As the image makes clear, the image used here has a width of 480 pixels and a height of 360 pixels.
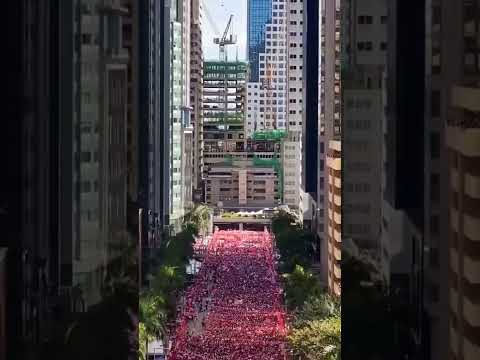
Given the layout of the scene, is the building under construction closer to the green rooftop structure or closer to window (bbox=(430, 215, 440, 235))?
the green rooftop structure

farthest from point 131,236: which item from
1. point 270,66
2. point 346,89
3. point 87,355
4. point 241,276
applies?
point 270,66

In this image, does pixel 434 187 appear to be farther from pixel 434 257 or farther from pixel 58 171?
pixel 58 171

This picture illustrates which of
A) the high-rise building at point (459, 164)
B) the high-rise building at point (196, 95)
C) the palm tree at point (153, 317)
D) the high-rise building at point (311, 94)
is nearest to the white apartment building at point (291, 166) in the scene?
the high-rise building at point (196, 95)

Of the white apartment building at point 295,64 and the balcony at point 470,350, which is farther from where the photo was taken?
the white apartment building at point 295,64

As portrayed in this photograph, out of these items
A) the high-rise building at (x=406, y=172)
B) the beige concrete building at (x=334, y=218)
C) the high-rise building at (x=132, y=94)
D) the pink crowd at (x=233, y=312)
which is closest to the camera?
the high-rise building at (x=406, y=172)

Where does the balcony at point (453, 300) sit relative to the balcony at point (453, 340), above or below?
above

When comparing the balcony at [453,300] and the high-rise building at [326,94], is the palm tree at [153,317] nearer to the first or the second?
the high-rise building at [326,94]

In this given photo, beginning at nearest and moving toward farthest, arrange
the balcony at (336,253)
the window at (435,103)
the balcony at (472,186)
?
the balcony at (472,186), the window at (435,103), the balcony at (336,253)
